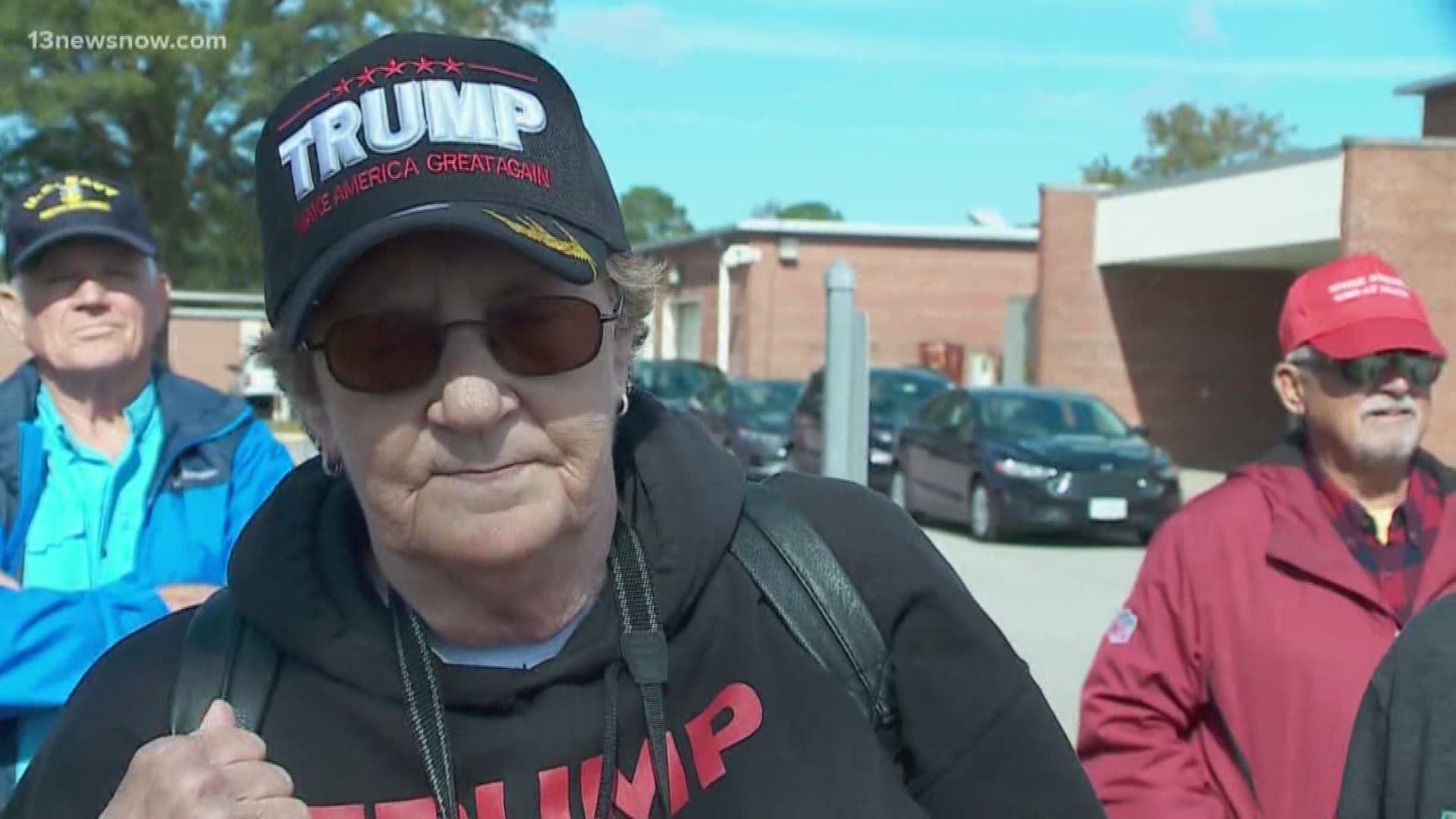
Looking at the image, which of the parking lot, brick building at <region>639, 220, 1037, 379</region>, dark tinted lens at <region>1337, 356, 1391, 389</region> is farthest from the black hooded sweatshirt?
brick building at <region>639, 220, 1037, 379</region>

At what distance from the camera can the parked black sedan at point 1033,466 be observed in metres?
14.1

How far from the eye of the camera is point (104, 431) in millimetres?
3156

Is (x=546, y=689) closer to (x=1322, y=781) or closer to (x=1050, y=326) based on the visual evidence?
Answer: (x=1322, y=781)

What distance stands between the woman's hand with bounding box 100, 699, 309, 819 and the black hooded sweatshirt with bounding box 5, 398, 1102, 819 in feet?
0.54

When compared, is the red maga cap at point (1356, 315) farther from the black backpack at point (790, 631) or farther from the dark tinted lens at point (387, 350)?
the dark tinted lens at point (387, 350)

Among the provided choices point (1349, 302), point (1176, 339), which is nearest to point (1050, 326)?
point (1176, 339)

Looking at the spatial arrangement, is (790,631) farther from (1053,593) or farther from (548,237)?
(1053,593)

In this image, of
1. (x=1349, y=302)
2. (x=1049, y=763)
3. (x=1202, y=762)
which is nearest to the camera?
(x=1049, y=763)

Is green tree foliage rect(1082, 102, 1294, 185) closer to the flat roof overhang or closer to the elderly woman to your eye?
the flat roof overhang

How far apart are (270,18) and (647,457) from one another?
999 inches

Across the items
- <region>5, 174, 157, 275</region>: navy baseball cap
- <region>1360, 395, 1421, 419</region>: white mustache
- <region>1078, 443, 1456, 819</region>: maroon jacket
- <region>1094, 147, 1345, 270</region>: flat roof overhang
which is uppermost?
<region>1094, 147, 1345, 270</region>: flat roof overhang

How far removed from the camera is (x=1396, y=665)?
2.25 metres

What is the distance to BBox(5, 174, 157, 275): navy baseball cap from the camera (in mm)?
3098

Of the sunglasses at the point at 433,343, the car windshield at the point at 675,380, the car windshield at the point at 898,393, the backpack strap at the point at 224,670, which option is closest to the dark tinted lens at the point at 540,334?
the sunglasses at the point at 433,343
